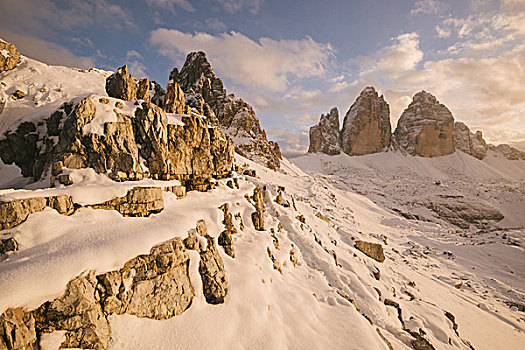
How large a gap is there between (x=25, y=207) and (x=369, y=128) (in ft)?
391

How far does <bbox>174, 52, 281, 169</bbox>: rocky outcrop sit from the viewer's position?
54531 millimetres

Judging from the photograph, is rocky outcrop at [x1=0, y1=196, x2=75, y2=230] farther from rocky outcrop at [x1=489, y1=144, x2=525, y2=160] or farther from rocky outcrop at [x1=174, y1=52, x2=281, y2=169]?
rocky outcrop at [x1=489, y1=144, x2=525, y2=160]

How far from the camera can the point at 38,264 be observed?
3.93 m

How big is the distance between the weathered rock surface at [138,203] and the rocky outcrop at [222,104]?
148 feet

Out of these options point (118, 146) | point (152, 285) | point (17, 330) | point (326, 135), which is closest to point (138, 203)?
point (152, 285)

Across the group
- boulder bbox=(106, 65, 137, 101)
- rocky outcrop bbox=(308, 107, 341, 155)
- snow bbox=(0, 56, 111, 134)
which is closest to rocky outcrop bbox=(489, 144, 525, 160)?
rocky outcrop bbox=(308, 107, 341, 155)

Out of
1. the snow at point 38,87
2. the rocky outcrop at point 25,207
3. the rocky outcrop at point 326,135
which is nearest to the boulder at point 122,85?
the snow at point 38,87

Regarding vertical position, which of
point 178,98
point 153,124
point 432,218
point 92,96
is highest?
point 178,98

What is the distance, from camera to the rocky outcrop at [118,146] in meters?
8.10

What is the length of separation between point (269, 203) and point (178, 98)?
1080cm

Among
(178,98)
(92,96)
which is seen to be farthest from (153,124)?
(178,98)

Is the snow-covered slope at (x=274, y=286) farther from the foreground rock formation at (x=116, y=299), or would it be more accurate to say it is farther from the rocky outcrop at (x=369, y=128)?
the rocky outcrop at (x=369, y=128)

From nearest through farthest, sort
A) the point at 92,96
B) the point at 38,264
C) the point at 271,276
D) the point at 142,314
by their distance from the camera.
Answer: the point at 38,264, the point at 142,314, the point at 271,276, the point at 92,96

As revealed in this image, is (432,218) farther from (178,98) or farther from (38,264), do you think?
(38,264)
